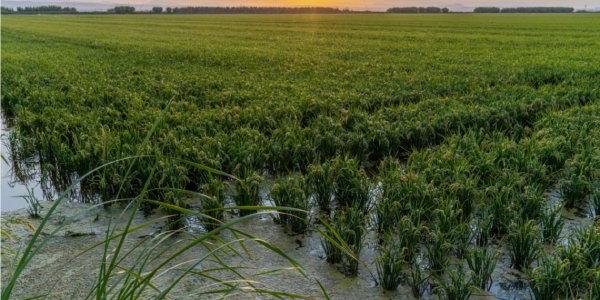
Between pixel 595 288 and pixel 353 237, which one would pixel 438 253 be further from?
pixel 595 288

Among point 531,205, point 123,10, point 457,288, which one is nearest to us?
point 457,288

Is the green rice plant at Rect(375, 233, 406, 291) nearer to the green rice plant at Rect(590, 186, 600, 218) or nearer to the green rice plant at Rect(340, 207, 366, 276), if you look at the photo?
the green rice plant at Rect(340, 207, 366, 276)

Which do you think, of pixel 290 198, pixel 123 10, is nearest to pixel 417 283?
pixel 290 198

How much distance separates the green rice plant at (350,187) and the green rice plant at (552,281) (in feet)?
6.62

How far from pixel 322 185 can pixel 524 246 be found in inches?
85.6

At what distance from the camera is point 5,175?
6.92m

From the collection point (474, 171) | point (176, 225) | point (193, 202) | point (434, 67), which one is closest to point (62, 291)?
point (176, 225)

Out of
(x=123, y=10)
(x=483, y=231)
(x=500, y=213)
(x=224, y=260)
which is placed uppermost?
(x=123, y=10)

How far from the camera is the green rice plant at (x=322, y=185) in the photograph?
544 cm

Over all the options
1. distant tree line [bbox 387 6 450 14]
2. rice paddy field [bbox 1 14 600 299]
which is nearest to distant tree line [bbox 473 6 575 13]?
distant tree line [bbox 387 6 450 14]

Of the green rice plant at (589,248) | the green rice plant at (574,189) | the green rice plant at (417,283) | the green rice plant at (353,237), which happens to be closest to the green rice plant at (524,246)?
the green rice plant at (589,248)

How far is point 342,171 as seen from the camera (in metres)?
5.62

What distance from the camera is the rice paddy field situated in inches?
149

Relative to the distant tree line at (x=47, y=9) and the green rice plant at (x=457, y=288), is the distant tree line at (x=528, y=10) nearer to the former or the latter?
the distant tree line at (x=47, y=9)
